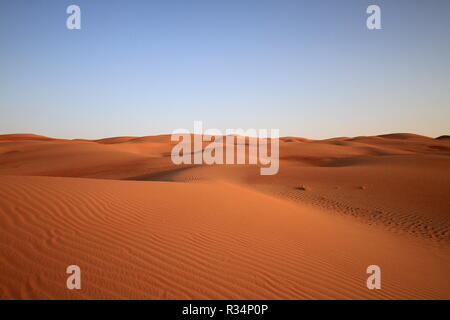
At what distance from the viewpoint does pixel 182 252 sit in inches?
148

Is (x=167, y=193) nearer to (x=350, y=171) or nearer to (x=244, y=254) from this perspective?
(x=244, y=254)

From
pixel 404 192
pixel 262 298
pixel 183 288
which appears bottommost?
pixel 404 192

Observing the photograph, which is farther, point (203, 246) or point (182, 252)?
point (203, 246)

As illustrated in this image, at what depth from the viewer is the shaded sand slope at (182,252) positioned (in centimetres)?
291

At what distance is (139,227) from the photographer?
4445 mm

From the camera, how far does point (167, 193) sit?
726 centimetres

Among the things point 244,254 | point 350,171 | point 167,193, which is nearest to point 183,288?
point 244,254

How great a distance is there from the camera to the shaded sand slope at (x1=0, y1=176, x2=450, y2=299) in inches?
115

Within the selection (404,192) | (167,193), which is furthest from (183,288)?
(404,192)
